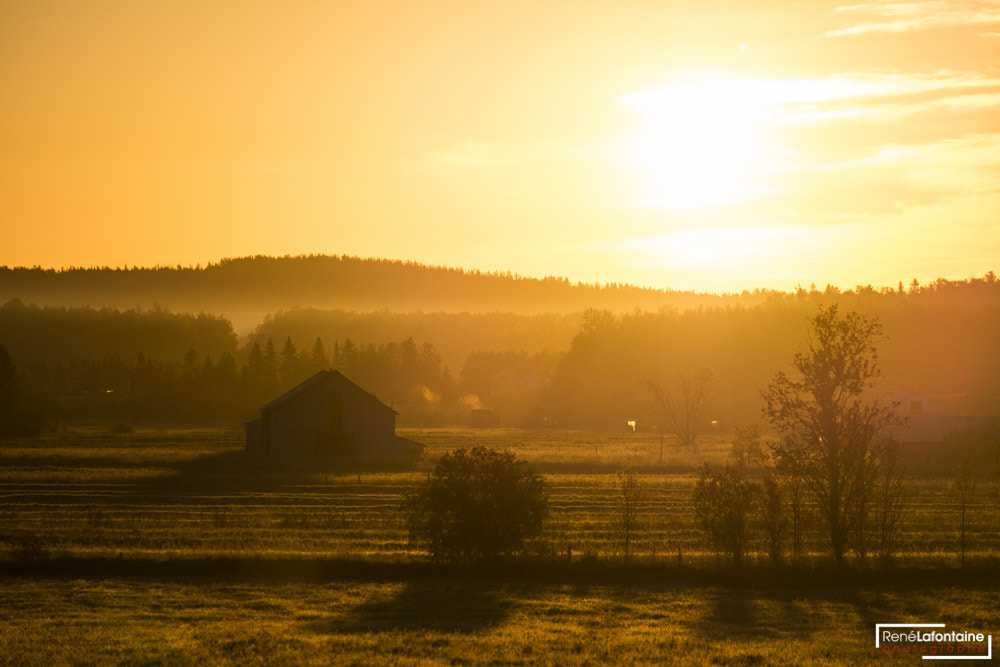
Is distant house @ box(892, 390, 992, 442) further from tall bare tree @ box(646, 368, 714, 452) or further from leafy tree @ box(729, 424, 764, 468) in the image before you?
tall bare tree @ box(646, 368, 714, 452)

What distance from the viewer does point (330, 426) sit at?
61.8 m

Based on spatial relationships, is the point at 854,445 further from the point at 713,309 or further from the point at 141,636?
the point at 713,309

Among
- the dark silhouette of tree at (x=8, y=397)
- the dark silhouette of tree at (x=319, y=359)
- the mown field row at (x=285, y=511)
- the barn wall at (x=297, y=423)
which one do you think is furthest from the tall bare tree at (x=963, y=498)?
Result: the dark silhouette of tree at (x=319, y=359)

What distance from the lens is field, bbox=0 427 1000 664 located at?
58.6 ft

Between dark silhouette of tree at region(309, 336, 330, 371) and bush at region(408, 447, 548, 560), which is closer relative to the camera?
bush at region(408, 447, 548, 560)

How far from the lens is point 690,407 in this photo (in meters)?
99.4

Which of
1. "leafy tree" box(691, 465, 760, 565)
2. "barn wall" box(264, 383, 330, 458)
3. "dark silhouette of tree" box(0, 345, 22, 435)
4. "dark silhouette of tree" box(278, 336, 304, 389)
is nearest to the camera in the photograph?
"leafy tree" box(691, 465, 760, 565)

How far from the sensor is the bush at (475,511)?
25.5m

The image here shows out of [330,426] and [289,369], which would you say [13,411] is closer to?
[330,426]

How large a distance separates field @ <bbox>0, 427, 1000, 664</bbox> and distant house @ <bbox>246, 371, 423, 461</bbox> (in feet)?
71.0

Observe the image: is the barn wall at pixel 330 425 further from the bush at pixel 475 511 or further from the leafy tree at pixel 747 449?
the bush at pixel 475 511

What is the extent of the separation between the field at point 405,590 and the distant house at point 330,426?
21.6 meters

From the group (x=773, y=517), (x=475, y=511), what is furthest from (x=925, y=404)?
(x=475, y=511)

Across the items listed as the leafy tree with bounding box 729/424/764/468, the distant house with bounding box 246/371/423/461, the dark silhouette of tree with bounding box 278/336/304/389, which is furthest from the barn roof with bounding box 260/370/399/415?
the dark silhouette of tree with bounding box 278/336/304/389
